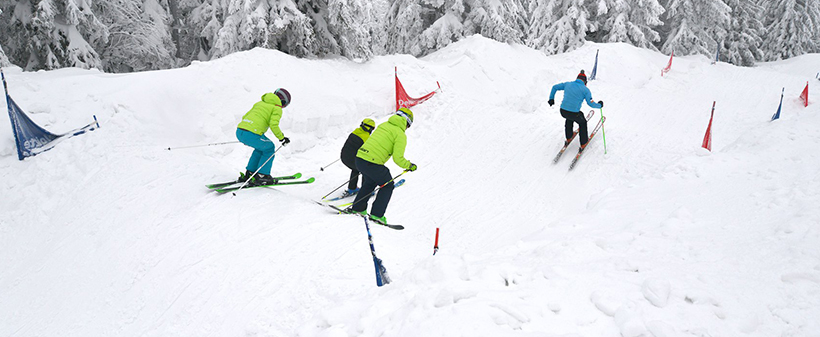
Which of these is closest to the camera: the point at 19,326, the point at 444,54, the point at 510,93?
the point at 19,326

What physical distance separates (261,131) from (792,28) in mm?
38266

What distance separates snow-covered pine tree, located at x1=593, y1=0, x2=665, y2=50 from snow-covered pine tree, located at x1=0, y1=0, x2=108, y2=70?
21938 millimetres

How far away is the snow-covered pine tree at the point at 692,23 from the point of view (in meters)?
22.8

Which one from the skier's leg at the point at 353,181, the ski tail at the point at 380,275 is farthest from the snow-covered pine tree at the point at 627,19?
the ski tail at the point at 380,275

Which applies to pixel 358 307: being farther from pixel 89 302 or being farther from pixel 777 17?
pixel 777 17

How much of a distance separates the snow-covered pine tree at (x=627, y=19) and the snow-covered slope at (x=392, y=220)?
9.81 metres

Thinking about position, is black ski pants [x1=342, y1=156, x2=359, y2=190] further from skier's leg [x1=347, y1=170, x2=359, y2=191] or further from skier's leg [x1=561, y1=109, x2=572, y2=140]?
skier's leg [x1=561, y1=109, x2=572, y2=140]

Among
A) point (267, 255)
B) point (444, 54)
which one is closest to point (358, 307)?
point (267, 255)

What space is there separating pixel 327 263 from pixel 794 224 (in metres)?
5.34

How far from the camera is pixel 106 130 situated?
325 inches

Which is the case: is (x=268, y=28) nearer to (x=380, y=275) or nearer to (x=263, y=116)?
(x=263, y=116)

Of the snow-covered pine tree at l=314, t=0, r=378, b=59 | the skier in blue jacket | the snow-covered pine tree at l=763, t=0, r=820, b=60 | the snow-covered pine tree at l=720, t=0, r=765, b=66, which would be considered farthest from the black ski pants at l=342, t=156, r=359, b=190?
the snow-covered pine tree at l=763, t=0, r=820, b=60

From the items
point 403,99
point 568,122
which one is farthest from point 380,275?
point 403,99

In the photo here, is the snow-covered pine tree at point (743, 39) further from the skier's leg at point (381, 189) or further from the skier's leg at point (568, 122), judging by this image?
the skier's leg at point (381, 189)
